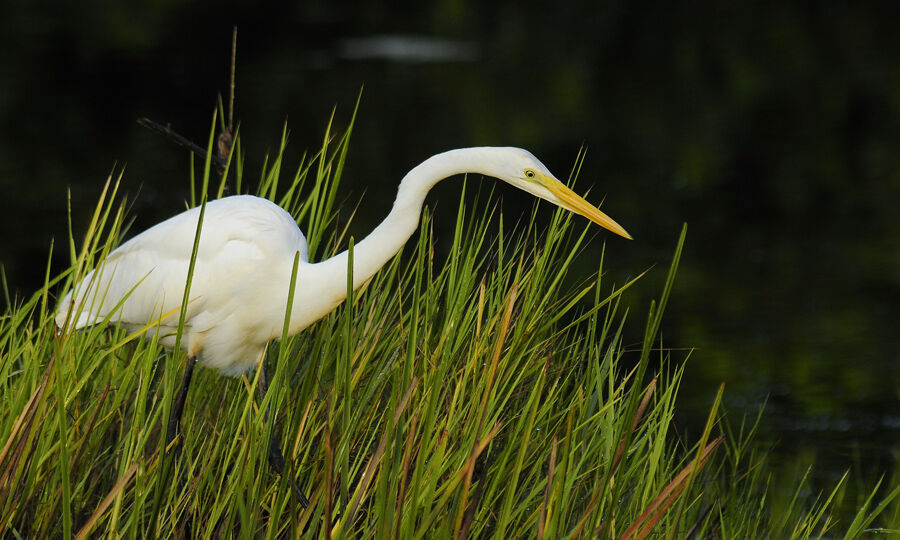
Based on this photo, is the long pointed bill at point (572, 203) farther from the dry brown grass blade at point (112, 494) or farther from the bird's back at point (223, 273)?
the dry brown grass blade at point (112, 494)

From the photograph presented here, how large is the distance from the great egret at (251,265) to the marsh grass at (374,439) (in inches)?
4.0

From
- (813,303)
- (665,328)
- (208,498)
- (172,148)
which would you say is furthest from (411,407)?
(172,148)

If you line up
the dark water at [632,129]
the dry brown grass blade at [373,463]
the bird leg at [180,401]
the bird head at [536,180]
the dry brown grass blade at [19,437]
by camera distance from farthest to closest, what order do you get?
1. the dark water at [632,129]
2. the bird leg at [180,401]
3. the bird head at [536,180]
4. the dry brown grass blade at [19,437]
5. the dry brown grass blade at [373,463]

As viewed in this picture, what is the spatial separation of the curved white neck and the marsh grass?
0.09 m

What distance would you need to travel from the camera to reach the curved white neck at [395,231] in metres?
2.41

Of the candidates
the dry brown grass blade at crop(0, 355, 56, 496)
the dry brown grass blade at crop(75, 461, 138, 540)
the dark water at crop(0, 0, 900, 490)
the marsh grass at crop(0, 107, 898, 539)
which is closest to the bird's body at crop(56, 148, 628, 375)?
the marsh grass at crop(0, 107, 898, 539)

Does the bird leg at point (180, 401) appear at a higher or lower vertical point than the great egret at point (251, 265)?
lower

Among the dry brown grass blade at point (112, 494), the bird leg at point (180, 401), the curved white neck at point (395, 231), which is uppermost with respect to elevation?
the curved white neck at point (395, 231)

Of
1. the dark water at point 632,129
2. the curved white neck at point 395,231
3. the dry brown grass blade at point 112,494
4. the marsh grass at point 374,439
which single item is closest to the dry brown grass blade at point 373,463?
the marsh grass at point 374,439

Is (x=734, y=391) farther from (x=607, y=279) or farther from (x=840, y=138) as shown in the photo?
(x=840, y=138)

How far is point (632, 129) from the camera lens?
12.4 metres

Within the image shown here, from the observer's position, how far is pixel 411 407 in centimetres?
222

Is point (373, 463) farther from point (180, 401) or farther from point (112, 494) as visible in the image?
point (180, 401)

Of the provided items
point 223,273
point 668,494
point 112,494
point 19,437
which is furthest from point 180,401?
point 668,494
